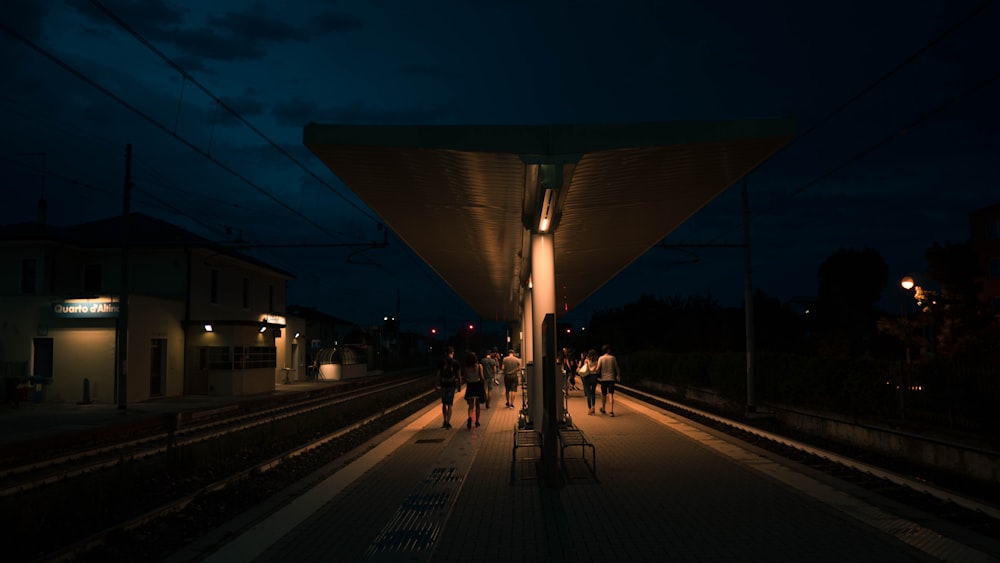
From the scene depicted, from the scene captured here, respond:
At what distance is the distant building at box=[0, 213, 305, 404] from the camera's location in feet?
91.1

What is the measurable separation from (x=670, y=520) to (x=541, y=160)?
4979 millimetres

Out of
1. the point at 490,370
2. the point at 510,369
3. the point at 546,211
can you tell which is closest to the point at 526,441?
the point at 546,211

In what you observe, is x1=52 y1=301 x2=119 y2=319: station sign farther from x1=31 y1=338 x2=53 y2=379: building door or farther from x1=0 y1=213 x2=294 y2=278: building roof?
x1=0 y1=213 x2=294 y2=278: building roof

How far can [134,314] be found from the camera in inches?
1121

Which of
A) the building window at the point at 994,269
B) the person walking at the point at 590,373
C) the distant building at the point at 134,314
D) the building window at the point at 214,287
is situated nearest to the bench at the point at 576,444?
the person walking at the point at 590,373

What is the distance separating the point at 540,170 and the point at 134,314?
22.2 metres

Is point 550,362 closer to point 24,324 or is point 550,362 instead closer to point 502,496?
point 502,496

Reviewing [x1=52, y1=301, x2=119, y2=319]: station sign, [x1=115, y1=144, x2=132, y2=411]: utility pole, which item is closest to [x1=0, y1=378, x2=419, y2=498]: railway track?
[x1=115, y1=144, x2=132, y2=411]: utility pole

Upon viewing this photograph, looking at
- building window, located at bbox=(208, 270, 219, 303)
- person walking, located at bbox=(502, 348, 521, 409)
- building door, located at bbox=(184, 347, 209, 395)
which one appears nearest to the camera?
person walking, located at bbox=(502, 348, 521, 409)

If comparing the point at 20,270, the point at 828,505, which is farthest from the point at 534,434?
the point at 20,270

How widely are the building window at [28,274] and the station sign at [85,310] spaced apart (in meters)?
4.20

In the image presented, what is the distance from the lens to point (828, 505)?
8.80 m

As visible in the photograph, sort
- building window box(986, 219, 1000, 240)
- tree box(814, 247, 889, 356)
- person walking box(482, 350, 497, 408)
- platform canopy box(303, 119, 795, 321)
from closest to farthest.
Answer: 1. platform canopy box(303, 119, 795, 321)
2. person walking box(482, 350, 497, 408)
3. building window box(986, 219, 1000, 240)
4. tree box(814, 247, 889, 356)

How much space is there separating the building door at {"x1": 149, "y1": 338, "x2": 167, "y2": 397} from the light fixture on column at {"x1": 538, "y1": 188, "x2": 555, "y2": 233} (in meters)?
22.6
